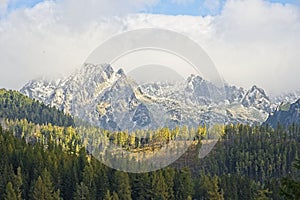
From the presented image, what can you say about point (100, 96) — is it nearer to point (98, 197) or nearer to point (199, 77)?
point (199, 77)

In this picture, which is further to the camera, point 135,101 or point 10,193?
point 10,193

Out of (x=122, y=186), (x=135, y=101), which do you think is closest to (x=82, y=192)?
(x=122, y=186)

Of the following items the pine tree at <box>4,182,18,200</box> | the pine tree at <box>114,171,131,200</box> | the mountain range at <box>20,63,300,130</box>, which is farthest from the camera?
the pine tree at <box>114,171,131,200</box>

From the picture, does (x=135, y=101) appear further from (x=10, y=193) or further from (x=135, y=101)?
(x=10, y=193)

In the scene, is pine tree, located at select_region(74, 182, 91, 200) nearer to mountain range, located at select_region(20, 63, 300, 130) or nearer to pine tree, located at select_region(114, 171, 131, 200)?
pine tree, located at select_region(114, 171, 131, 200)

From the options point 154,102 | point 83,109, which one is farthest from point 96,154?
point 83,109

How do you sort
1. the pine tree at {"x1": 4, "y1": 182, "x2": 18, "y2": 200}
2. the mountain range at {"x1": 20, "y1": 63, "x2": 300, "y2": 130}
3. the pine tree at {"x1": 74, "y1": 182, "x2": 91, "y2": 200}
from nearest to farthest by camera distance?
the mountain range at {"x1": 20, "y1": 63, "x2": 300, "y2": 130}
the pine tree at {"x1": 4, "y1": 182, "x2": 18, "y2": 200}
the pine tree at {"x1": 74, "y1": 182, "x2": 91, "y2": 200}

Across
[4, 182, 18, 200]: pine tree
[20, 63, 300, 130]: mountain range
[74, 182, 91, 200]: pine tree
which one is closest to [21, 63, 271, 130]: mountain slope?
[20, 63, 300, 130]: mountain range

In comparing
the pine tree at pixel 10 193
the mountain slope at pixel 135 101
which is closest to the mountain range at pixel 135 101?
the mountain slope at pixel 135 101

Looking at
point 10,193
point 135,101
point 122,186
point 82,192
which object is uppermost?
point 135,101

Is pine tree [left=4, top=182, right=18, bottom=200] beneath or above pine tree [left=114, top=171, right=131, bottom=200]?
beneath

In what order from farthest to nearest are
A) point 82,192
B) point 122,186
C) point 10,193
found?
point 122,186 → point 82,192 → point 10,193

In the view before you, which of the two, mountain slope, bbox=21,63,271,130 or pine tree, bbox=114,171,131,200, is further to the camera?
pine tree, bbox=114,171,131,200

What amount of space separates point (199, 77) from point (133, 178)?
2982 inches
